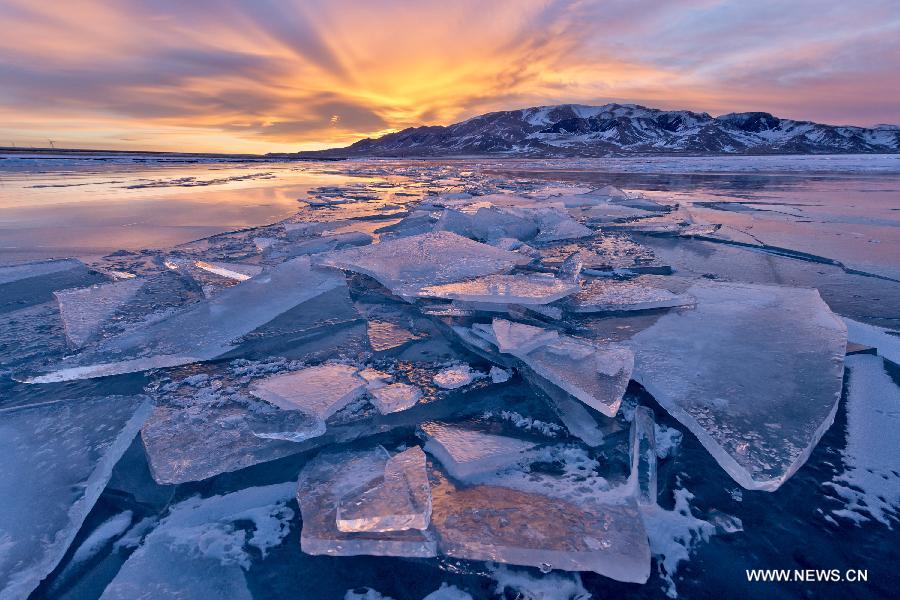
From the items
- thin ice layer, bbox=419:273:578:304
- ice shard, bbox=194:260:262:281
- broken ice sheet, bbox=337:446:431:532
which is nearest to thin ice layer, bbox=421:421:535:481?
broken ice sheet, bbox=337:446:431:532

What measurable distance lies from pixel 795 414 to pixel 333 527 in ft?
5.85

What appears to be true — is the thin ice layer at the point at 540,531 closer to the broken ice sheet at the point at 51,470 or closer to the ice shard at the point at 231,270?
the broken ice sheet at the point at 51,470

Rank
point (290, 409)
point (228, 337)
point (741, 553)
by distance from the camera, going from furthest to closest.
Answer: point (228, 337) < point (290, 409) < point (741, 553)

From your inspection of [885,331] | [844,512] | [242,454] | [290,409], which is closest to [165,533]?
[242,454]

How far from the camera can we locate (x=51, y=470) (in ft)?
4.83

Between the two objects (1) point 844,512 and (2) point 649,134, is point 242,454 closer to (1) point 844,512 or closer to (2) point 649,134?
(1) point 844,512

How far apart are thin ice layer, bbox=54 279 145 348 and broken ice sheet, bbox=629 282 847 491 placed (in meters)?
3.00

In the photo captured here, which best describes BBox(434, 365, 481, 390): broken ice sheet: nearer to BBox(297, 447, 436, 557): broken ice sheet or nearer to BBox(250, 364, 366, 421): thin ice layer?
BBox(250, 364, 366, 421): thin ice layer

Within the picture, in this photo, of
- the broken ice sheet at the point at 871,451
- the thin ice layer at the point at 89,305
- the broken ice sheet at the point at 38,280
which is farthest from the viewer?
the broken ice sheet at the point at 38,280

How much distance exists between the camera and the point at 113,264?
391cm

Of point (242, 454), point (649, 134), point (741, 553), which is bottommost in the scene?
point (741, 553)

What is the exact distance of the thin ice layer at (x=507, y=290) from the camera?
2447 mm

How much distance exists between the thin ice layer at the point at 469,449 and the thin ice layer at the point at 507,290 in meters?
0.97

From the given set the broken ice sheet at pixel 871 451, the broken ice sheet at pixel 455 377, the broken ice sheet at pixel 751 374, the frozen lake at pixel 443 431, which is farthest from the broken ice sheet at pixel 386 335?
the broken ice sheet at pixel 871 451
